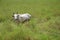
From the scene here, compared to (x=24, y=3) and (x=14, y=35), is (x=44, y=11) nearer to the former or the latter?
(x=24, y=3)

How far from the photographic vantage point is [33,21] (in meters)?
11.6

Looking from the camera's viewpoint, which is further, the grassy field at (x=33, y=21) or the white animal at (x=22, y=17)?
the white animal at (x=22, y=17)

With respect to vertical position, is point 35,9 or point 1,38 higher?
point 1,38

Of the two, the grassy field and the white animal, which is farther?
the white animal

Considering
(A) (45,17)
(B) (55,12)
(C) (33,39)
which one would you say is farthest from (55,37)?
(B) (55,12)

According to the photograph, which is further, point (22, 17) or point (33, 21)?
point (22, 17)

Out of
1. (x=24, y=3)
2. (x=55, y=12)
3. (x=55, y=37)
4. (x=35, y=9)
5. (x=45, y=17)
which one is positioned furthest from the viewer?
(x=24, y=3)

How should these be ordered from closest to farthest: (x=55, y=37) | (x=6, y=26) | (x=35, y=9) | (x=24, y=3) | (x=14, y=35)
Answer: (x=14, y=35) → (x=6, y=26) → (x=55, y=37) → (x=35, y=9) → (x=24, y=3)

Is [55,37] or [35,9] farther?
[35,9]

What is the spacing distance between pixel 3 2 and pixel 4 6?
44.8 inches

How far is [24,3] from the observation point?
16.2m

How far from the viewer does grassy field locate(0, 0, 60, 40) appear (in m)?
7.34

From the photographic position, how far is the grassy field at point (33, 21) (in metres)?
7.34

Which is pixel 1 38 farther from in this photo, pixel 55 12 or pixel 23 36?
pixel 55 12
